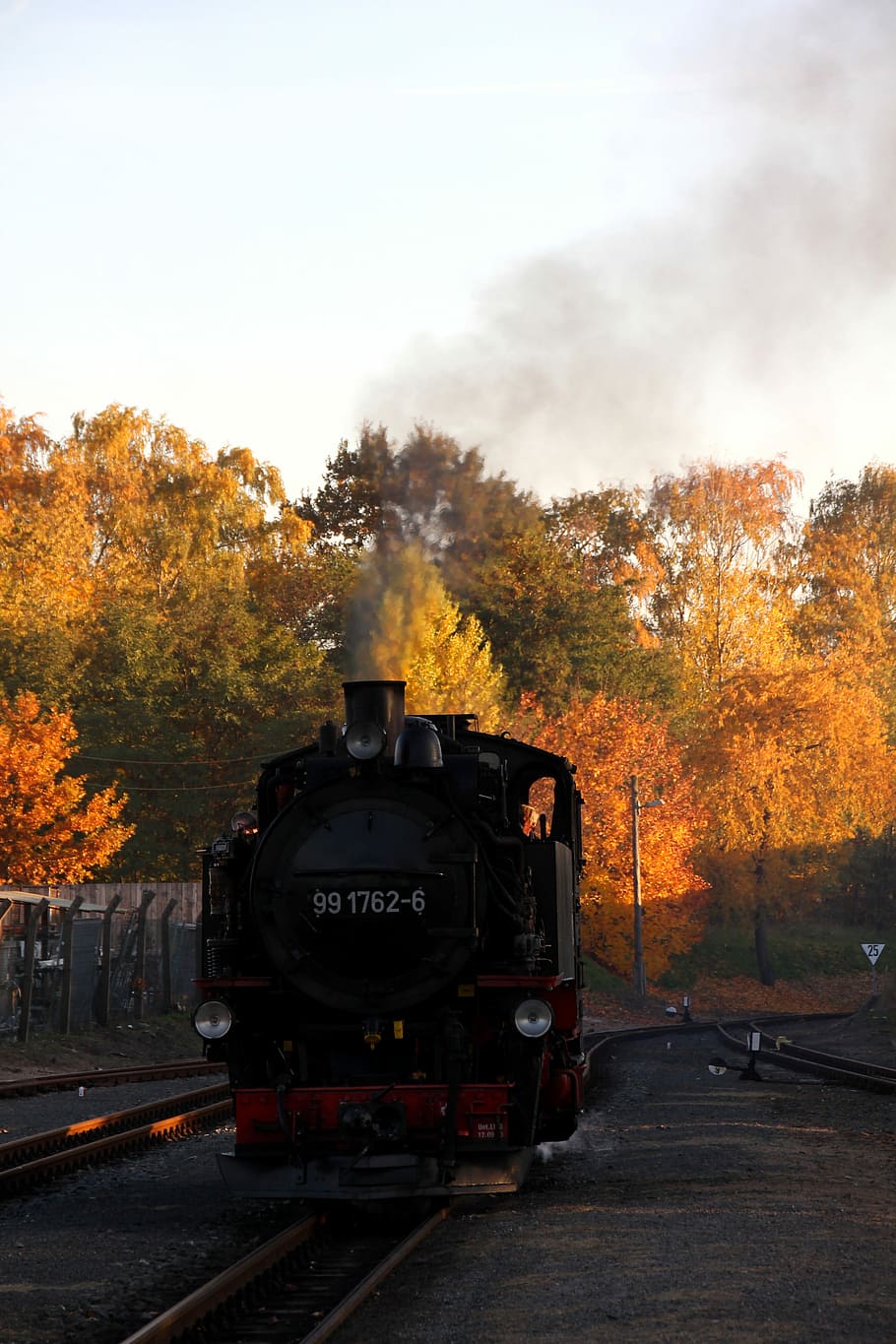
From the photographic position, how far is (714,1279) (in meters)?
8.80

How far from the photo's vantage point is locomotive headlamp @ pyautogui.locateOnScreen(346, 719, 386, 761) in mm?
11461

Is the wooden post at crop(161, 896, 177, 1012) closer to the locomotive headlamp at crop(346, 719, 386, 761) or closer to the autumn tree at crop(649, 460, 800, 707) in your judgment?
the locomotive headlamp at crop(346, 719, 386, 761)

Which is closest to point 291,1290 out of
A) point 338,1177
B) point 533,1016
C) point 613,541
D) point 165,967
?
point 338,1177

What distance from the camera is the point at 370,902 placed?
36.6 feet

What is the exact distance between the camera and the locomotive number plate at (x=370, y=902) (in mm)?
11141

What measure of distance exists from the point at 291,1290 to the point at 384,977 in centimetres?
249

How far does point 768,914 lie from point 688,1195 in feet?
166

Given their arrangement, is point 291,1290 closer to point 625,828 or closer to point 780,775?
point 625,828

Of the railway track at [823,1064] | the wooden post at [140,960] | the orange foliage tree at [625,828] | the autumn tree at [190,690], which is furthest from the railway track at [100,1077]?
the orange foliage tree at [625,828]

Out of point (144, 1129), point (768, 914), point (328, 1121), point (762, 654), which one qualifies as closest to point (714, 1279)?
point (328, 1121)

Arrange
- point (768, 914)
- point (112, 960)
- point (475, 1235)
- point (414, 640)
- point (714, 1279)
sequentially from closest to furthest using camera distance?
Result: point (714, 1279), point (475, 1235), point (414, 640), point (112, 960), point (768, 914)

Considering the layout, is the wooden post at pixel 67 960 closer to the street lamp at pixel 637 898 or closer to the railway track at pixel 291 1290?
the railway track at pixel 291 1290

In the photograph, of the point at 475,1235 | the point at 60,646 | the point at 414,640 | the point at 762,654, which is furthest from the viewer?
the point at 762,654

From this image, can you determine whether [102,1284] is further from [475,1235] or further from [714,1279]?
[714,1279]
